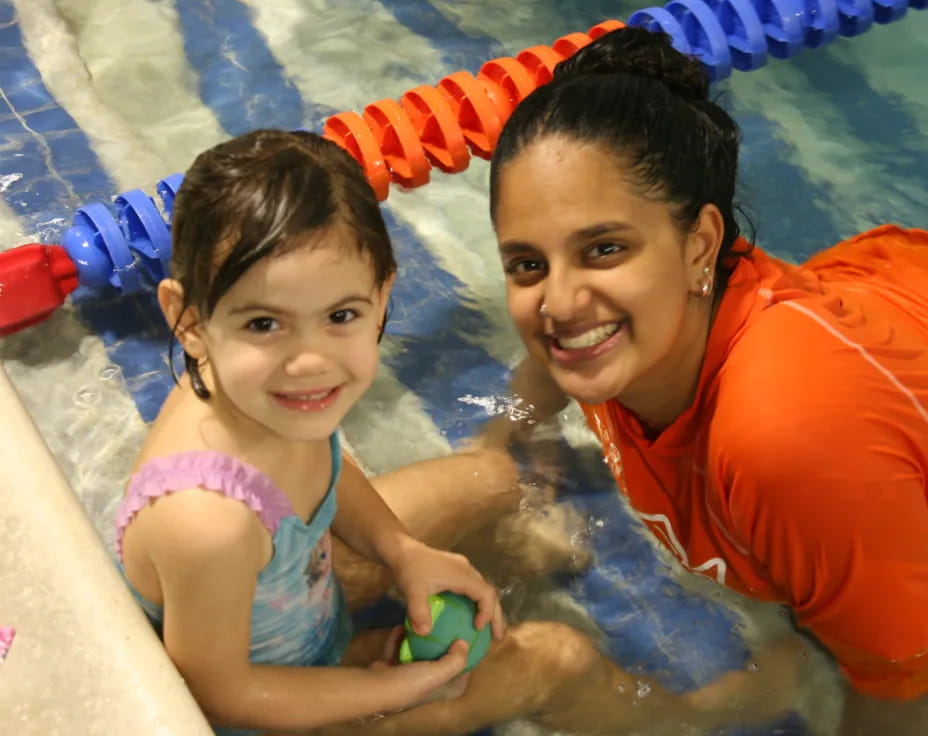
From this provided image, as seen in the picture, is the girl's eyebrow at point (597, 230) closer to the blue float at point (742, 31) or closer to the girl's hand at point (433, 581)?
the girl's hand at point (433, 581)

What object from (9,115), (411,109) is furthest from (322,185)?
(9,115)

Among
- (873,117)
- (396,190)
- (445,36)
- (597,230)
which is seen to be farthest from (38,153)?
(873,117)

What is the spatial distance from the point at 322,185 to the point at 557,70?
45 cm

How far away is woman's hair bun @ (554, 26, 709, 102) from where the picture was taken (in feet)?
3.98

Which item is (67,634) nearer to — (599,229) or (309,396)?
(309,396)

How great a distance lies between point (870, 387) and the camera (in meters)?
1.14

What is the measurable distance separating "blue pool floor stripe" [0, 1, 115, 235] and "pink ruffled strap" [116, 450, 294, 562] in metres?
1.36

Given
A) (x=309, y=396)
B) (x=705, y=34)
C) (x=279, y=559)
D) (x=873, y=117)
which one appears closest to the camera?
(x=309, y=396)

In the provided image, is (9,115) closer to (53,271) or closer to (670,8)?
(53,271)

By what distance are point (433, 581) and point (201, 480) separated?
44cm

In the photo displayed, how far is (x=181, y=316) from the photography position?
3.52 feet

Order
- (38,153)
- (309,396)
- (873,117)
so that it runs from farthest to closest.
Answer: (873,117) < (38,153) < (309,396)

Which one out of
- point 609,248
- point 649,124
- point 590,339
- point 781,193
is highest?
point 649,124

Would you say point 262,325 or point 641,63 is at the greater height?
point 641,63
